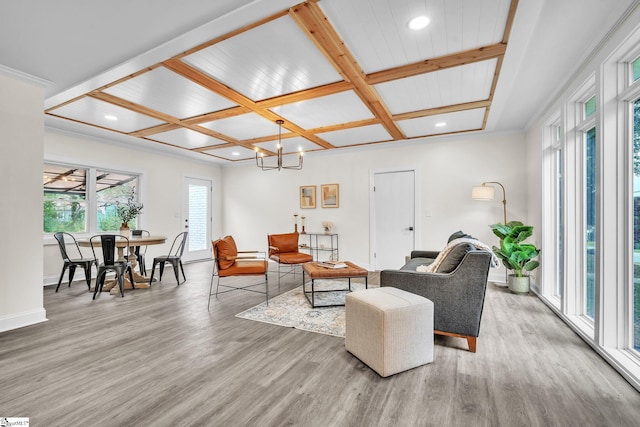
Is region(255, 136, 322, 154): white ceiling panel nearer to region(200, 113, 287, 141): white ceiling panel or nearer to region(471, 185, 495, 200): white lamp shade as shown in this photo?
region(200, 113, 287, 141): white ceiling panel

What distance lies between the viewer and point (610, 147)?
2.29 metres

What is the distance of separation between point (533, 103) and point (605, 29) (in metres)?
1.58

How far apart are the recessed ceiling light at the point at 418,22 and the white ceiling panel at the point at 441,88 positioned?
791 mm

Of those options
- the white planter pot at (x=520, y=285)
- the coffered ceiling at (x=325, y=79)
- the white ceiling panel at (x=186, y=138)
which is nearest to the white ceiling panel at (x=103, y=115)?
the coffered ceiling at (x=325, y=79)

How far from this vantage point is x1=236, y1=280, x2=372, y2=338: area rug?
2940 mm

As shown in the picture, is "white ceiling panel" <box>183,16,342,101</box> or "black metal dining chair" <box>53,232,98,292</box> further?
"black metal dining chair" <box>53,232,98,292</box>

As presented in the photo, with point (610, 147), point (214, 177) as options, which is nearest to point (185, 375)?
point (610, 147)

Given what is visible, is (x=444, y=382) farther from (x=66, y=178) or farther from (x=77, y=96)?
(x=66, y=178)

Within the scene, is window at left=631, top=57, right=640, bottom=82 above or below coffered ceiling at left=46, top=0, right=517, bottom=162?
below

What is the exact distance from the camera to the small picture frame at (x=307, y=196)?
21.6 ft

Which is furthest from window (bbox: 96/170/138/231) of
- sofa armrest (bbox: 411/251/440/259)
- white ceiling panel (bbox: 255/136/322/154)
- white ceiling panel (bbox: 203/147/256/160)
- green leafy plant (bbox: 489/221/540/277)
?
green leafy plant (bbox: 489/221/540/277)

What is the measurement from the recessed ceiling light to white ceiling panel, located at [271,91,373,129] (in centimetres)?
117

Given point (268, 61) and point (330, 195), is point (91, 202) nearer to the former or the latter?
point (330, 195)

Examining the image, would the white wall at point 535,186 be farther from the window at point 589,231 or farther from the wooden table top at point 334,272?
the wooden table top at point 334,272
